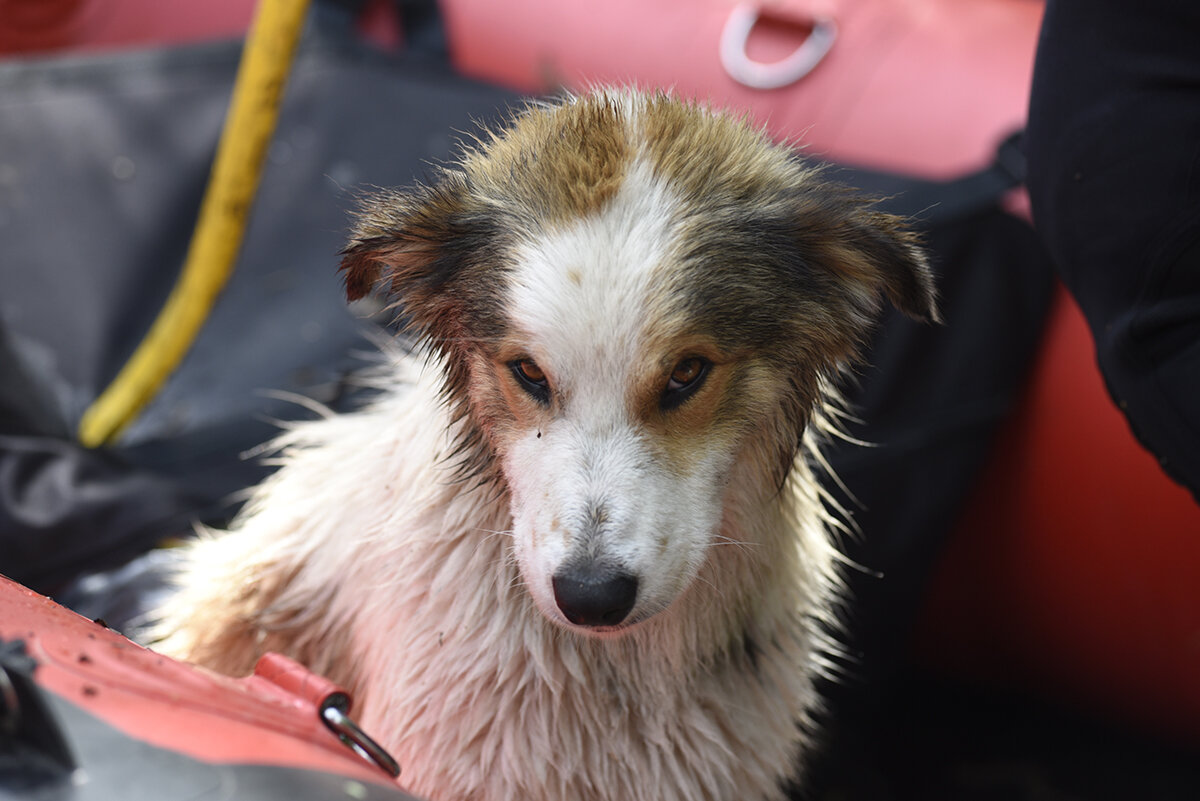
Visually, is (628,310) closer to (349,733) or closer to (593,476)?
(593,476)

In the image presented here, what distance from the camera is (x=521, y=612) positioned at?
1238 millimetres

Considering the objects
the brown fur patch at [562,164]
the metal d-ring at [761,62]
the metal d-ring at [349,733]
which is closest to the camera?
the metal d-ring at [349,733]

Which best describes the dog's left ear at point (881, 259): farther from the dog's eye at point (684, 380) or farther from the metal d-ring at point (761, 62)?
the metal d-ring at point (761, 62)

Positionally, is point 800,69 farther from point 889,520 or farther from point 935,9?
point 889,520

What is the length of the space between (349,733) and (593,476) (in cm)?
34

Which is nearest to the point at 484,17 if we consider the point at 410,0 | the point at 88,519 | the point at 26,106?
the point at 410,0

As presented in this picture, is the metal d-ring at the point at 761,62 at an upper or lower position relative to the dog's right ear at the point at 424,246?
upper

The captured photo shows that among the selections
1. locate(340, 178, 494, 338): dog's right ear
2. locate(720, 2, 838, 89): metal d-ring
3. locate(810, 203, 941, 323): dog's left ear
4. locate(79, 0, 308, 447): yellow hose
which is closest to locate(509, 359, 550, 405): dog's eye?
locate(340, 178, 494, 338): dog's right ear

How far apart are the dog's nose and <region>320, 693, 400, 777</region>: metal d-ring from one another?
0.22m

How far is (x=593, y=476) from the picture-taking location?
41.5 inches

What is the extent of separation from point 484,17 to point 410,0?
21cm

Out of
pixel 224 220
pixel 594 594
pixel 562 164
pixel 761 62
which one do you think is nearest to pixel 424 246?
pixel 562 164

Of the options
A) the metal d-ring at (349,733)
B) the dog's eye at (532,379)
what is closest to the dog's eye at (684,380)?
the dog's eye at (532,379)

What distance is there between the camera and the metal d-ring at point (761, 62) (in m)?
2.41
